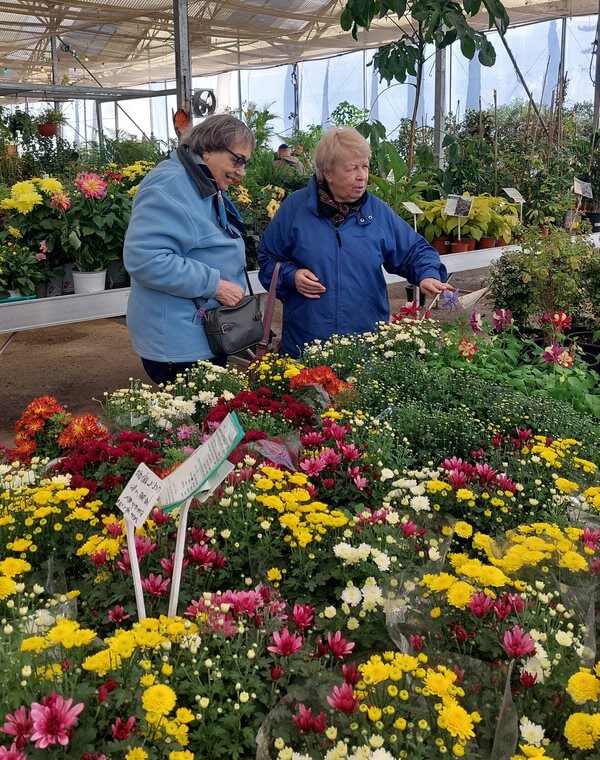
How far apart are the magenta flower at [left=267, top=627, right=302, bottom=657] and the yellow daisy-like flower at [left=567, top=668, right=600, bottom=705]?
1.09 feet

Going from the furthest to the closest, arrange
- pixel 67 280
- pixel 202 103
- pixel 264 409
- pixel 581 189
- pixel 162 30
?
pixel 162 30 → pixel 581 189 → pixel 202 103 → pixel 67 280 → pixel 264 409

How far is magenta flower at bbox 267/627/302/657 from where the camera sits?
97 cm

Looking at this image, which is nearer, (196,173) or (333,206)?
(196,173)

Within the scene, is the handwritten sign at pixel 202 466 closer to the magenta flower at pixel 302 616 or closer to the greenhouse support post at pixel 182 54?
the magenta flower at pixel 302 616

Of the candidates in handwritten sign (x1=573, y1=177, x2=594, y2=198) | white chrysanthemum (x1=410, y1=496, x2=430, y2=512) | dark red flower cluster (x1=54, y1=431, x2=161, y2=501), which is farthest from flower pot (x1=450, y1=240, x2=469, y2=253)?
white chrysanthemum (x1=410, y1=496, x2=430, y2=512)

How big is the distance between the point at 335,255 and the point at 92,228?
4.29 feet

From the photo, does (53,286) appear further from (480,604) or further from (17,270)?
(480,604)

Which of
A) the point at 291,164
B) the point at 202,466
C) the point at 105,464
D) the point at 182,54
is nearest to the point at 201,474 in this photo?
the point at 202,466

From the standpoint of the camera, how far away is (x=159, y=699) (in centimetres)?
81

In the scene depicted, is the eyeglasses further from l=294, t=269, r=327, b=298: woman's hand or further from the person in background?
the person in background

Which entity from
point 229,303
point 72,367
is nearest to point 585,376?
point 229,303

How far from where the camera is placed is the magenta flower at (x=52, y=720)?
76 cm

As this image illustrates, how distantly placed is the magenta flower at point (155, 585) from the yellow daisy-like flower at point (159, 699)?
0.97 ft

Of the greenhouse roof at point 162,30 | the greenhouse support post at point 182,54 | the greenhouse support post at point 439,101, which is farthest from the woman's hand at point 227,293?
the greenhouse roof at point 162,30
